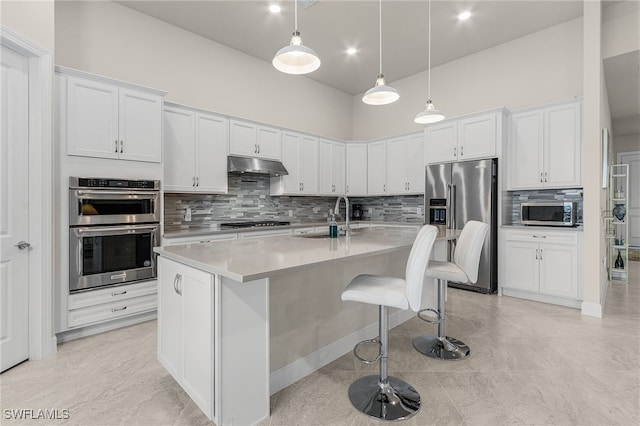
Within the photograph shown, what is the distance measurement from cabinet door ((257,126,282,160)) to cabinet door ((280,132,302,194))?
0.32ft

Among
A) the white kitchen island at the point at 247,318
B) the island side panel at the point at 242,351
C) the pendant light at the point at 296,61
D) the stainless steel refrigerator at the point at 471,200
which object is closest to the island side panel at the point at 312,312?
the white kitchen island at the point at 247,318

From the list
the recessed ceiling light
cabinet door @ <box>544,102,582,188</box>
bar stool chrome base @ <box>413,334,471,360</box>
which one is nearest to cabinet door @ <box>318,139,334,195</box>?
the recessed ceiling light

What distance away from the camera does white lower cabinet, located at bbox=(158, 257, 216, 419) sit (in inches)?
60.4

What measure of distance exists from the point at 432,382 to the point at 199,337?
1.54 m

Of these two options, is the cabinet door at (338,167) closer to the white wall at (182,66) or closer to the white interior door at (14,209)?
the white wall at (182,66)

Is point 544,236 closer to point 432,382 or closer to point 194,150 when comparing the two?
point 432,382

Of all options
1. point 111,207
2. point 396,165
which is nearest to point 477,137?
point 396,165

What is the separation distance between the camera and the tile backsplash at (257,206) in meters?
4.09

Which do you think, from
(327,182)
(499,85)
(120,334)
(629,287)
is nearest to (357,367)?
(120,334)

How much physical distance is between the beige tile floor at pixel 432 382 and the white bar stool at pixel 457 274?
0.35ft

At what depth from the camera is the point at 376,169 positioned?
5.72 meters

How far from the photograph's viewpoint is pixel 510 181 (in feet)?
13.7

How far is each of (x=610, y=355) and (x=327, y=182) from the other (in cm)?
414

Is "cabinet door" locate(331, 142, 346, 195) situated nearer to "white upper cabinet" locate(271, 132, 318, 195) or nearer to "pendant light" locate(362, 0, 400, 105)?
"white upper cabinet" locate(271, 132, 318, 195)
